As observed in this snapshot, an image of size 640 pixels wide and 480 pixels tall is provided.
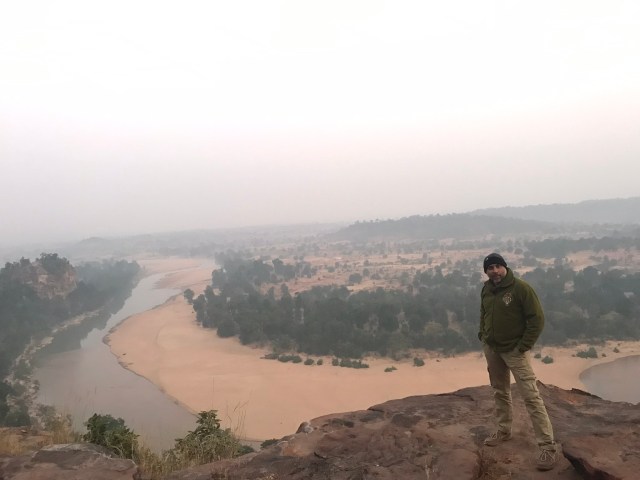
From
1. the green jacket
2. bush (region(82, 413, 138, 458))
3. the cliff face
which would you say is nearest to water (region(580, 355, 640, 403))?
the green jacket

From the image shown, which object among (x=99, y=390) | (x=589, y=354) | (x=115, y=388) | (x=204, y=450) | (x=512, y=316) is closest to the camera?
(x=512, y=316)

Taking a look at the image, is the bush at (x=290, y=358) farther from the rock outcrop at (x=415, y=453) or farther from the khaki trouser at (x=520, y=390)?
the khaki trouser at (x=520, y=390)

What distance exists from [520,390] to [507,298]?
1045 millimetres

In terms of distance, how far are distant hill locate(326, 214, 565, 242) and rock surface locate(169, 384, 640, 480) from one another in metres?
156

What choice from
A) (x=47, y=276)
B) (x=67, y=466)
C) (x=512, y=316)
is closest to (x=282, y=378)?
(x=67, y=466)

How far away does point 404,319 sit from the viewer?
40969 millimetres

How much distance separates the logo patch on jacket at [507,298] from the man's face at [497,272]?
0.18 metres

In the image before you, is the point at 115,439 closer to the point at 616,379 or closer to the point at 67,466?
the point at 67,466

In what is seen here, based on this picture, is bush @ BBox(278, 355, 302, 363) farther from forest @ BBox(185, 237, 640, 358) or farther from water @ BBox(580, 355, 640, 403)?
water @ BBox(580, 355, 640, 403)

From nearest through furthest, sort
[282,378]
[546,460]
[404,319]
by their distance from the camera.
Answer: [546,460] < [282,378] < [404,319]

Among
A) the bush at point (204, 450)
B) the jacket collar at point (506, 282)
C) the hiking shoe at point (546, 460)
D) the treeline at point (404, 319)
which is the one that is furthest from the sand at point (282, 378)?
the jacket collar at point (506, 282)

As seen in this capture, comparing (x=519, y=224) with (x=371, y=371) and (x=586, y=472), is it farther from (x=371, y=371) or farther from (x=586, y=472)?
(x=586, y=472)

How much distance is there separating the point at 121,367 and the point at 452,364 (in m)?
26.2

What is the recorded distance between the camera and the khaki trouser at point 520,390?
15.6 ft
